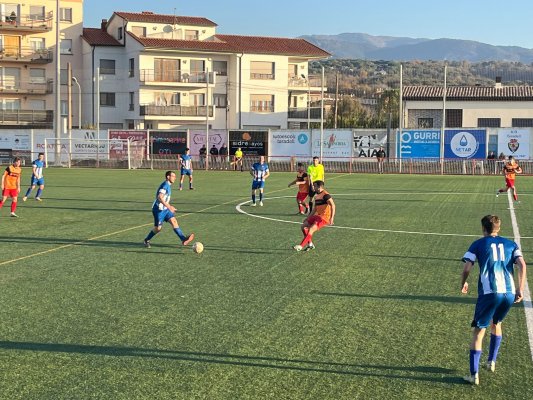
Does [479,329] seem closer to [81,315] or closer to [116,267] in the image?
[81,315]

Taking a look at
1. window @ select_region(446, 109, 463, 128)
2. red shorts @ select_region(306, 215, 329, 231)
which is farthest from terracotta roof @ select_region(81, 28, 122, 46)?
red shorts @ select_region(306, 215, 329, 231)

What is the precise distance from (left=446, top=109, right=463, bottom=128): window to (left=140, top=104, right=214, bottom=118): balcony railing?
22.7 m

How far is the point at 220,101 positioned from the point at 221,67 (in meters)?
3.42

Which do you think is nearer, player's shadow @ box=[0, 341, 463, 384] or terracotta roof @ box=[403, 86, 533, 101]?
player's shadow @ box=[0, 341, 463, 384]

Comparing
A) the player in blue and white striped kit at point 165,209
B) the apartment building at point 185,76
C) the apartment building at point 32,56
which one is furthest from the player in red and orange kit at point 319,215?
the apartment building at point 32,56

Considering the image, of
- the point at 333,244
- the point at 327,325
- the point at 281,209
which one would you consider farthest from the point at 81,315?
the point at 281,209

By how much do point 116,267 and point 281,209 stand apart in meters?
11.9

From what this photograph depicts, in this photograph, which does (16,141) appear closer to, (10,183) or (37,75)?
(37,75)

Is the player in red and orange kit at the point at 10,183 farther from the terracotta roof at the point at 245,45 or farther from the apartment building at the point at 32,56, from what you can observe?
the apartment building at the point at 32,56

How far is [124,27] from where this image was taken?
242ft

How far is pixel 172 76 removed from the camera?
71.1 metres

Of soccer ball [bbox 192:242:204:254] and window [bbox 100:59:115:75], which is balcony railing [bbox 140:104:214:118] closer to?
window [bbox 100:59:115:75]

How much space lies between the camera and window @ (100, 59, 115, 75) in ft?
240

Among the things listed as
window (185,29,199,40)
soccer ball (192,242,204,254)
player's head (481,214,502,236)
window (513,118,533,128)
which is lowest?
soccer ball (192,242,204,254)
